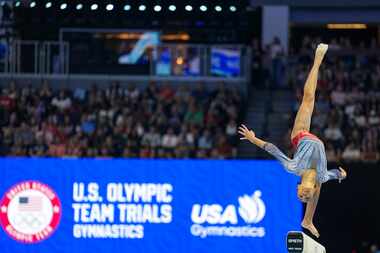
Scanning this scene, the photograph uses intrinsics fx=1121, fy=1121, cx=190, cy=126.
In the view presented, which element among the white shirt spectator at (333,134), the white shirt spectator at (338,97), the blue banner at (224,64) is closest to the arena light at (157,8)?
the blue banner at (224,64)

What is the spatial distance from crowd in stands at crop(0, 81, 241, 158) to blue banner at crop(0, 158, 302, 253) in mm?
2659

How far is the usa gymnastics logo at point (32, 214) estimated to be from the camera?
20203 mm

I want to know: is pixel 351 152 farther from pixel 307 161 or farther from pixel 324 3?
pixel 307 161

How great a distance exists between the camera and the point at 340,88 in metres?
24.8

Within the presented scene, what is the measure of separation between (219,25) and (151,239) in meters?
9.44

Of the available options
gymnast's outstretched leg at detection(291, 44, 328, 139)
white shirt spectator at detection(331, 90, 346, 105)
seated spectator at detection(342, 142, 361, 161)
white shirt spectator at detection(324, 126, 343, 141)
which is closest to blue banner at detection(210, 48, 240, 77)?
white shirt spectator at detection(331, 90, 346, 105)

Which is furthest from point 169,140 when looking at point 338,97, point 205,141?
point 338,97

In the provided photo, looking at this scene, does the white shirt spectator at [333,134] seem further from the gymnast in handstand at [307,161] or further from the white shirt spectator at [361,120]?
the gymnast in handstand at [307,161]

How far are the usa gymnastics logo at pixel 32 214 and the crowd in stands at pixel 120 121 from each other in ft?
9.06

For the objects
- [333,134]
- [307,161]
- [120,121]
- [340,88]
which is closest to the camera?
[307,161]

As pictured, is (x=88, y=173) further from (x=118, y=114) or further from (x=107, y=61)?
(x=107, y=61)

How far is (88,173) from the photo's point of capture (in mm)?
20250

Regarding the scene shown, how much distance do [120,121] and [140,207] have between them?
4354 millimetres

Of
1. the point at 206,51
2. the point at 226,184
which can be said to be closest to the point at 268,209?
the point at 226,184
